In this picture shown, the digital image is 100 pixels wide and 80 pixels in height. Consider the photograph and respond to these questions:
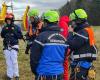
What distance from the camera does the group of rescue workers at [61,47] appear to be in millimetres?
9094

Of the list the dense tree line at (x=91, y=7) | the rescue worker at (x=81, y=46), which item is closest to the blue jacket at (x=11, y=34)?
the rescue worker at (x=81, y=46)

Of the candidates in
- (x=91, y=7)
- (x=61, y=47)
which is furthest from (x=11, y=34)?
(x=91, y=7)

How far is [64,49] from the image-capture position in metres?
9.34

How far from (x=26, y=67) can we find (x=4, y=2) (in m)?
22.1

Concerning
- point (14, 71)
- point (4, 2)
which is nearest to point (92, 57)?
point (14, 71)

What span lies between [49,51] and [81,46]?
4.52 feet

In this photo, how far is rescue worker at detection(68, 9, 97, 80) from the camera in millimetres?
10227

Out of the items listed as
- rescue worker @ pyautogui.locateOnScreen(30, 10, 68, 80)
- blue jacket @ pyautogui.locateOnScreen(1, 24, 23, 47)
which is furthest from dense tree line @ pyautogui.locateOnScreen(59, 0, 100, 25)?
rescue worker @ pyautogui.locateOnScreen(30, 10, 68, 80)

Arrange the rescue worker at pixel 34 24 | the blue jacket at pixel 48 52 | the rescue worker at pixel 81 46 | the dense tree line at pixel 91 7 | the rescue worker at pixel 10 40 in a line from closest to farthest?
the blue jacket at pixel 48 52
the rescue worker at pixel 81 46
the rescue worker at pixel 34 24
the rescue worker at pixel 10 40
the dense tree line at pixel 91 7

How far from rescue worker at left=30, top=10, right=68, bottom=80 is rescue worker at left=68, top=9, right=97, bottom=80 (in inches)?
38.6

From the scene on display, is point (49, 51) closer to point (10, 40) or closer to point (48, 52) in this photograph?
point (48, 52)

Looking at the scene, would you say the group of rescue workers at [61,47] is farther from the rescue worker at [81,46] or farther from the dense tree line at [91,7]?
the dense tree line at [91,7]

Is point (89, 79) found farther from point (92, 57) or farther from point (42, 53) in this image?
point (42, 53)

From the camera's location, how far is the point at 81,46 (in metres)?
10.3
